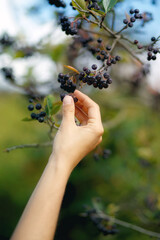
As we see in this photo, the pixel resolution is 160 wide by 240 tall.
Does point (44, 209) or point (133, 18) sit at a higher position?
point (133, 18)

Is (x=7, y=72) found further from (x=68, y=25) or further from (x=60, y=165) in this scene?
(x=60, y=165)

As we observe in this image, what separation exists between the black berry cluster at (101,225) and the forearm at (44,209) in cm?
103

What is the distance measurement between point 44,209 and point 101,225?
3.64 feet

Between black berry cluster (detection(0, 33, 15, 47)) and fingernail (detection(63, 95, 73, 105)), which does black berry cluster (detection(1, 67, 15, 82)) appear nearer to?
black berry cluster (detection(0, 33, 15, 47))

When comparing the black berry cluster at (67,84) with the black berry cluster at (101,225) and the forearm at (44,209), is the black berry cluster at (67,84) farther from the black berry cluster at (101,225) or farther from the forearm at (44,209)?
the black berry cluster at (101,225)

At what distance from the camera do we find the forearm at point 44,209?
0.84 meters

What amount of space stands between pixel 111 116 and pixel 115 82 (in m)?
0.62

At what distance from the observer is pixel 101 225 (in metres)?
1.82

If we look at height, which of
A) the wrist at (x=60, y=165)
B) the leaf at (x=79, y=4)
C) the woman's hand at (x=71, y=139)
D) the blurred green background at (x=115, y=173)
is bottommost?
the blurred green background at (x=115, y=173)

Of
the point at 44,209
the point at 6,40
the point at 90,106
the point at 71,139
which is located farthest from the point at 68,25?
the point at 6,40

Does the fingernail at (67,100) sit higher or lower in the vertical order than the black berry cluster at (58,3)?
lower

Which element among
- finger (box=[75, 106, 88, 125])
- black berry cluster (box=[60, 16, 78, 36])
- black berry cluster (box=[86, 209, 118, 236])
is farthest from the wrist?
black berry cluster (box=[86, 209, 118, 236])

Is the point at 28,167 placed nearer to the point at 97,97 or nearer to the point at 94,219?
the point at 97,97

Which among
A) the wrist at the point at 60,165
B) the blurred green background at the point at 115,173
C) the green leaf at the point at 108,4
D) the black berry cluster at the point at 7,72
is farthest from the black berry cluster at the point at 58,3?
the black berry cluster at the point at 7,72
